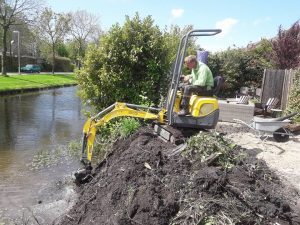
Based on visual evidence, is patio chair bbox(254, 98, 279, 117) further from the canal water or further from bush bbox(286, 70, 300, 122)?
the canal water

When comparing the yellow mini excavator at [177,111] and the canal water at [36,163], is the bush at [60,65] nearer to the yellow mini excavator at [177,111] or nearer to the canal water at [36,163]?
the canal water at [36,163]

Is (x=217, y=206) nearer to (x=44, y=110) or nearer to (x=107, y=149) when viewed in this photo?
(x=107, y=149)

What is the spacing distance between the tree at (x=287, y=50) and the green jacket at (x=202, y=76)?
46.6 feet

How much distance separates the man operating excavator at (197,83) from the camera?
Result: 8.42 metres

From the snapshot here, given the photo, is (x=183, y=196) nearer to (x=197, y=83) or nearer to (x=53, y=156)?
(x=197, y=83)

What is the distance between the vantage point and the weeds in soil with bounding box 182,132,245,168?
6.65m

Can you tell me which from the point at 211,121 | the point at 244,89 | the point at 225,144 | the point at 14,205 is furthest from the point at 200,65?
the point at 244,89

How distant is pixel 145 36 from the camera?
13.0m

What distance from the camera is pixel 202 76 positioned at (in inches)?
331

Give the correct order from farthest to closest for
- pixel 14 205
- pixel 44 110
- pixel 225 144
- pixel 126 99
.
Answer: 1. pixel 44 110
2. pixel 126 99
3. pixel 14 205
4. pixel 225 144

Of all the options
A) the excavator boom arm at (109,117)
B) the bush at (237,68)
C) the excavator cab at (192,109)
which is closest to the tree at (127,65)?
the excavator boom arm at (109,117)

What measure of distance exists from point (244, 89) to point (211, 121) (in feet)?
43.8

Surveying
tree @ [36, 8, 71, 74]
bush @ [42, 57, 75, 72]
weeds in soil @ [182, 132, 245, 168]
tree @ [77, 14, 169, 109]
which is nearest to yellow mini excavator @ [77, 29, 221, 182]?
weeds in soil @ [182, 132, 245, 168]

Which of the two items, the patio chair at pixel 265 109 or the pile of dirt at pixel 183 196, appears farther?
the patio chair at pixel 265 109
